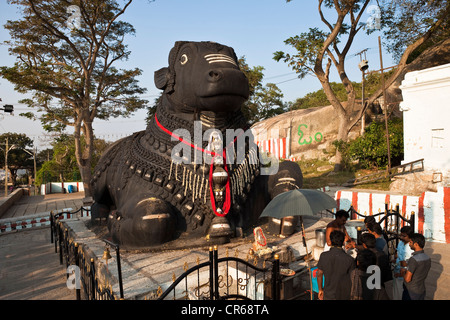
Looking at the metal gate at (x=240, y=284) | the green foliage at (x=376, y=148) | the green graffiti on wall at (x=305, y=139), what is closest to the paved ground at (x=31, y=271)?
the metal gate at (x=240, y=284)

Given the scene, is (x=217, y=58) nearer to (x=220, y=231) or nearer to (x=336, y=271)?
(x=220, y=231)

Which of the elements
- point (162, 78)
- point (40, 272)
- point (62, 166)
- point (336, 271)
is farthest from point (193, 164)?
point (62, 166)

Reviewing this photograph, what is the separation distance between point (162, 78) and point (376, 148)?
46.2 ft

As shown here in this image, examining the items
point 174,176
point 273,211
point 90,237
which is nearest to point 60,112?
point 90,237

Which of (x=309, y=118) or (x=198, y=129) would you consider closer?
(x=198, y=129)

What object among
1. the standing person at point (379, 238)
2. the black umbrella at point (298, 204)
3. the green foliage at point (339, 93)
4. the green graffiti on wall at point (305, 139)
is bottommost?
the standing person at point (379, 238)

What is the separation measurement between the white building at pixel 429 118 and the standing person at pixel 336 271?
36.2 feet

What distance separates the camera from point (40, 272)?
5.49m

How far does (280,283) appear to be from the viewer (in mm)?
3133

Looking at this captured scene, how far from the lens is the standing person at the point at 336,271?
118 inches

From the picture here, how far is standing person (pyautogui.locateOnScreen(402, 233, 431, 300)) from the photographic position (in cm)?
327

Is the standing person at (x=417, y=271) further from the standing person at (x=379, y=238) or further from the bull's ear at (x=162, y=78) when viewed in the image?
the bull's ear at (x=162, y=78)

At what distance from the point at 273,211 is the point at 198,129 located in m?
1.57
